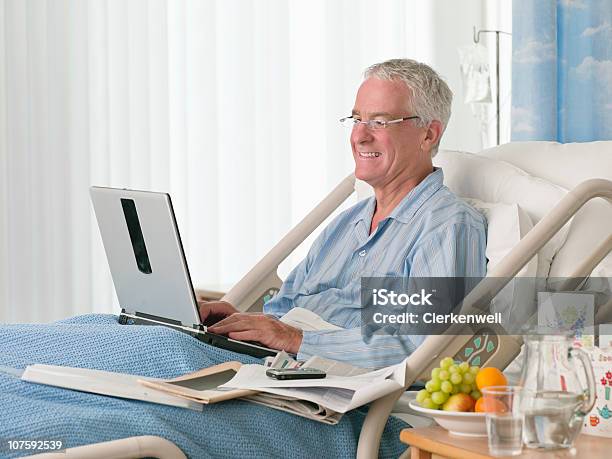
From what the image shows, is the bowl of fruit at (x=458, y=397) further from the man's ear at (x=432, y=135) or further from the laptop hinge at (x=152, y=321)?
the man's ear at (x=432, y=135)

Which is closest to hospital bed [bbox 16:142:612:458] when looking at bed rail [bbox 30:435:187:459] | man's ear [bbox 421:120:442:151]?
bed rail [bbox 30:435:187:459]

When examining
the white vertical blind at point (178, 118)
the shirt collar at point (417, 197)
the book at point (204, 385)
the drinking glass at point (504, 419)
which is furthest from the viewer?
the white vertical blind at point (178, 118)

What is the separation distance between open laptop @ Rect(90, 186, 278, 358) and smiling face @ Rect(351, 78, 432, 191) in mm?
505

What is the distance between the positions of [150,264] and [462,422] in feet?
2.40

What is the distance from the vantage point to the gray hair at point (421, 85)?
208cm

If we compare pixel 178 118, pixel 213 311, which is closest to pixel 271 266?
pixel 213 311

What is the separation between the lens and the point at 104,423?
1.38 meters

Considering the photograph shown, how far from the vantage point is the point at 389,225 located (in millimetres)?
2051

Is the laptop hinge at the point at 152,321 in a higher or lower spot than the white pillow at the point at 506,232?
lower

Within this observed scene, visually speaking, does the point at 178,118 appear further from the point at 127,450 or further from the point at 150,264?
the point at 127,450

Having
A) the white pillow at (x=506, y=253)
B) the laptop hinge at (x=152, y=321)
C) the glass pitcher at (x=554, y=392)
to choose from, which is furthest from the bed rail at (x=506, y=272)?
the laptop hinge at (x=152, y=321)

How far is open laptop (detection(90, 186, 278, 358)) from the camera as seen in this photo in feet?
5.81

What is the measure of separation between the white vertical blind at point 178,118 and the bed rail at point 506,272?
1.89m

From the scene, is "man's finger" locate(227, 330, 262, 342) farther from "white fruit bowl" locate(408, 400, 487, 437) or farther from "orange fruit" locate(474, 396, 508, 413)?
"orange fruit" locate(474, 396, 508, 413)
